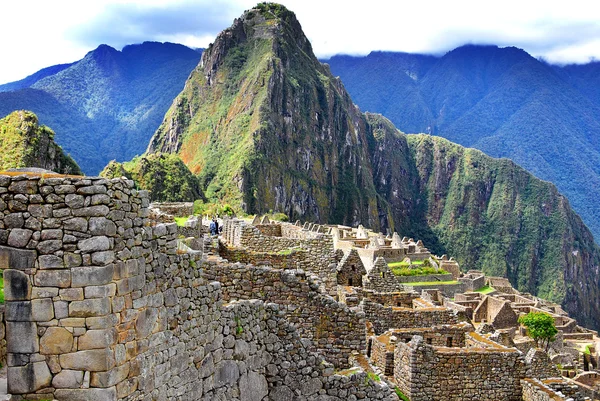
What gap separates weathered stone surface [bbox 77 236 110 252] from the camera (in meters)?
5.22

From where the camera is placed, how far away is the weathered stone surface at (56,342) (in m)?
5.18

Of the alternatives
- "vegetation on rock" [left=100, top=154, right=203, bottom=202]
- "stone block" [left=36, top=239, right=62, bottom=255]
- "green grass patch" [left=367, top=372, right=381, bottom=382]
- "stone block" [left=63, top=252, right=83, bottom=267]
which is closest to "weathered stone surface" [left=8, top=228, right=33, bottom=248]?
"stone block" [left=36, top=239, right=62, bottom=255]

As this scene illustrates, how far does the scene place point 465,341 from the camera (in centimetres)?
1445

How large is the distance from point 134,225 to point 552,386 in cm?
1155

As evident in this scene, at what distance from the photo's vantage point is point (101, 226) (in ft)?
17.4

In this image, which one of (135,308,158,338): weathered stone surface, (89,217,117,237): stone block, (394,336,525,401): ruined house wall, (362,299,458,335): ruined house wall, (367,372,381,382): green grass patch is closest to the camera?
(89,217,117,237): stone block

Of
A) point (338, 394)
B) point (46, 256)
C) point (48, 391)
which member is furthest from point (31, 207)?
point (338, 394)

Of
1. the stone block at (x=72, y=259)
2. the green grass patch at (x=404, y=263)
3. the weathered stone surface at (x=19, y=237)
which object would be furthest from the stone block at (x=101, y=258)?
the green grass patch at (x=404, y=263)

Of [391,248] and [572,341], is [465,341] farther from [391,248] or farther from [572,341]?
[391,248]

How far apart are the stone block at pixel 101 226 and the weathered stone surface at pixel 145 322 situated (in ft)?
2.94

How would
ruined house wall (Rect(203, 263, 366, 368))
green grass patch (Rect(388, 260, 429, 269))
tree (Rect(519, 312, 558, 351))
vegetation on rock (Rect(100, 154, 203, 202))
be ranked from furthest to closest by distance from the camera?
vegetation on rock (Rect(100, 154, 203, 202)), green grass patch (Rect(388, 260, 429, 269)), tree (Rect(519, 312, 558, 351)), ruined house wall (Rect(203, 263, 366, 368))

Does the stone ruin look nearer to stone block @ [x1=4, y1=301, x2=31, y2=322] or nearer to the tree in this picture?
stone block @ [x1=4, y1=301, x2=31, y2=322]

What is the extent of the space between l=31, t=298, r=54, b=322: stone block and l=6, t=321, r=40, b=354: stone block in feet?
0.24

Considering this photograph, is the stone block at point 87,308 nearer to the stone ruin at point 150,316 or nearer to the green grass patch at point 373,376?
the stone ruin at point 150,316
